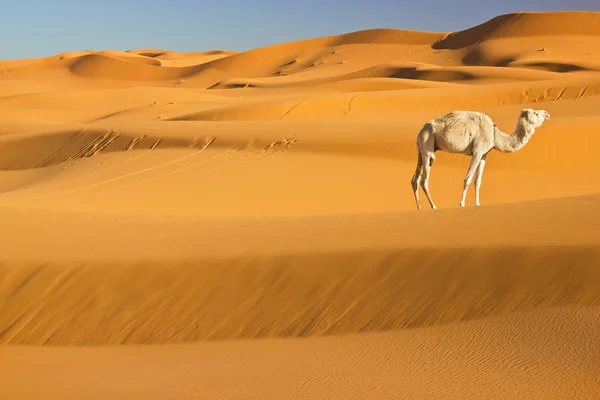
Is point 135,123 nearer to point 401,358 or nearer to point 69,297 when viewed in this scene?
point 69,297

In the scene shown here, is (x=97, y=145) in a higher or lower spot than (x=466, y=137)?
lower

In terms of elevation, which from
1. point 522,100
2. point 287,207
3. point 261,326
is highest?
point 261,326

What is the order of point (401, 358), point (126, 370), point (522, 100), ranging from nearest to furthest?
Result: 1. point (401, 358)
2. point (126, 370)
3. point (522, 100)

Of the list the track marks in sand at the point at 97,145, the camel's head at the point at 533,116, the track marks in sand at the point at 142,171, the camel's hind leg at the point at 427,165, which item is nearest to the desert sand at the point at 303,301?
the track marks in sand at the point at 142,171

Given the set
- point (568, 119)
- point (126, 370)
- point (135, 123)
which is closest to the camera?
point (126, 370)

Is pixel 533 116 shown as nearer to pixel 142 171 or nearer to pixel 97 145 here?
pixel 142 171

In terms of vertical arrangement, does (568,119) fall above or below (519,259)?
below

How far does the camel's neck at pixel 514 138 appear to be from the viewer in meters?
11.4

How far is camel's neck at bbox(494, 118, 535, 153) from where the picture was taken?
11.4 meters

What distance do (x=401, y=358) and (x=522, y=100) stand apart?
2484 centimetres

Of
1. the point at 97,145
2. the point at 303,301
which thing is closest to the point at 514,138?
the point at 303,301

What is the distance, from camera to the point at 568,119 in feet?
62.0

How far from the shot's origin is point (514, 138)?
452 inches

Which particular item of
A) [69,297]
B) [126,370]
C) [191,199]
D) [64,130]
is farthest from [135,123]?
[126,370]
